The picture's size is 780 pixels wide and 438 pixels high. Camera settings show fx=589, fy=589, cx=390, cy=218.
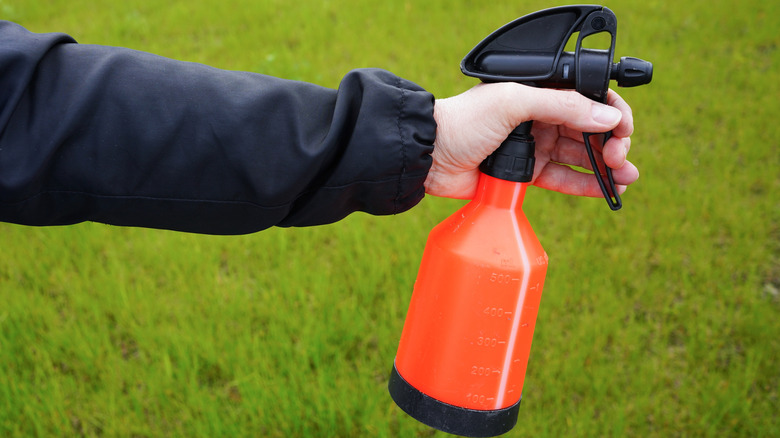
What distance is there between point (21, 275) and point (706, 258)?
2853mm

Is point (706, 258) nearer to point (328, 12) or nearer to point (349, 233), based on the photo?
point (349, 233)

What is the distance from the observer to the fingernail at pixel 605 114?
1.23 m

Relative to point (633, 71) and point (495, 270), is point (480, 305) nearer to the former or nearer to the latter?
point (495, 270)

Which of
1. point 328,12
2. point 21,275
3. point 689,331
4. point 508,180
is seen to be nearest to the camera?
point 508,180

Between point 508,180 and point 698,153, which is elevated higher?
point 508,180

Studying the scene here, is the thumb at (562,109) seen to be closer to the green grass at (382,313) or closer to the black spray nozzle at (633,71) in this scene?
the black spray nozzle at (633,71)

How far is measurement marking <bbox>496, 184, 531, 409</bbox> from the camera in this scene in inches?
46.3

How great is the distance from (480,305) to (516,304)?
0.08 metres

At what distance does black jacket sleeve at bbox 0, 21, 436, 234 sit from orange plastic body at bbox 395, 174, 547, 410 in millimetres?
201

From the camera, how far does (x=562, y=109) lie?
1.21 meters

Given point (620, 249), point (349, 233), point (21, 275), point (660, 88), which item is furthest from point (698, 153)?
point (21, 275)

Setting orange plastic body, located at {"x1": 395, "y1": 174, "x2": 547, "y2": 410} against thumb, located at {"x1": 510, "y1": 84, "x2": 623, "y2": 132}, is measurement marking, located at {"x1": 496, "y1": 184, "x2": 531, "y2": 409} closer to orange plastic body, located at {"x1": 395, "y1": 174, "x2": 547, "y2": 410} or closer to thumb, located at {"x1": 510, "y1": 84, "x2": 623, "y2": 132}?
orange plastic body, located at {"x1": 395, "y1": 174, "x2": 547, "y2": 410}

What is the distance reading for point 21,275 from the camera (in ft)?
7.89

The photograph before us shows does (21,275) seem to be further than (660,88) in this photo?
No
